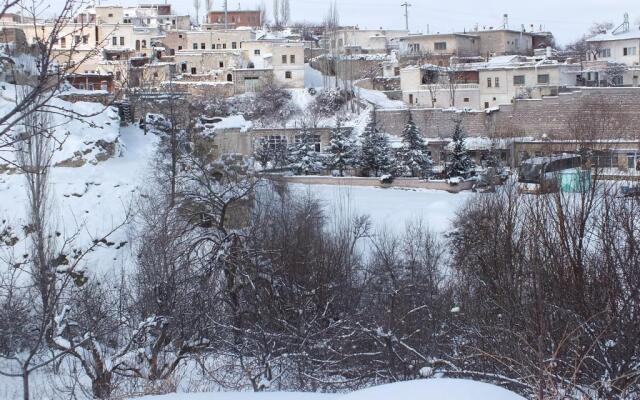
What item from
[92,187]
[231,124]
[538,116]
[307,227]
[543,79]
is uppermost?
[543,79]

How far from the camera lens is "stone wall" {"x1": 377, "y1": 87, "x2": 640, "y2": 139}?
23844mm

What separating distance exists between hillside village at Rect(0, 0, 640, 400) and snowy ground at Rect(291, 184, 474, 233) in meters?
0.10

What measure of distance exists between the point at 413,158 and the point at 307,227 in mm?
8519

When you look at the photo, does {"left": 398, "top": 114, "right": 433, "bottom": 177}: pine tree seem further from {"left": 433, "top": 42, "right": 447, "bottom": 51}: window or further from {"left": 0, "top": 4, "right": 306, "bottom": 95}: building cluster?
{"left": 433, "top": 42, "right": 447, "bottom": 51}: window

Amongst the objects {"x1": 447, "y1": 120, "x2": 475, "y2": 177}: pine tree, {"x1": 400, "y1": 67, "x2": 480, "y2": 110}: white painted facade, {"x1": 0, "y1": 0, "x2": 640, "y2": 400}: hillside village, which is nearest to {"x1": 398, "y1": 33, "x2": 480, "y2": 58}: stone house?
{"x1": 0, "y1": 0, "x2": 640, "y2": 400}: hillside village

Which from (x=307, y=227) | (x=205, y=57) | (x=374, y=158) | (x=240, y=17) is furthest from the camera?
(x=240, y=17)

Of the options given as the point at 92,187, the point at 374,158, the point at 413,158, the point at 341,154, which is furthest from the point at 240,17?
the point at 92,187

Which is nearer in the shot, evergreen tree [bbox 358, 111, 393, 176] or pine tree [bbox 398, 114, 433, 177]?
pine tree [bbox 398, 114, 433, 177]

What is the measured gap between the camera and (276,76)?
3156cm

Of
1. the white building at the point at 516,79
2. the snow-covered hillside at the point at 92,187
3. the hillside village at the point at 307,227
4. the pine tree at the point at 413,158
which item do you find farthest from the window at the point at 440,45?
the snow-covered hillside at the point at 92,187

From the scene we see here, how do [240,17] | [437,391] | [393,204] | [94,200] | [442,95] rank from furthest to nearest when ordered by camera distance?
[240,17] < [442,95] < [393,204] < [94,200] < [437,391]

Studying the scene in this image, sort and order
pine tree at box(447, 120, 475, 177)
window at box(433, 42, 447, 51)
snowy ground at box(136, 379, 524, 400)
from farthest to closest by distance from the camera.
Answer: window at box(433, 42, 447, 51) → pine tree at box(447, 120, 475, 177) → snowy ground at box(136, 379, 524, 400)

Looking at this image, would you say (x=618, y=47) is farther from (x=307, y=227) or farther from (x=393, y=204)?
(x=307, y=227)

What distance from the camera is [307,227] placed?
514 inches
